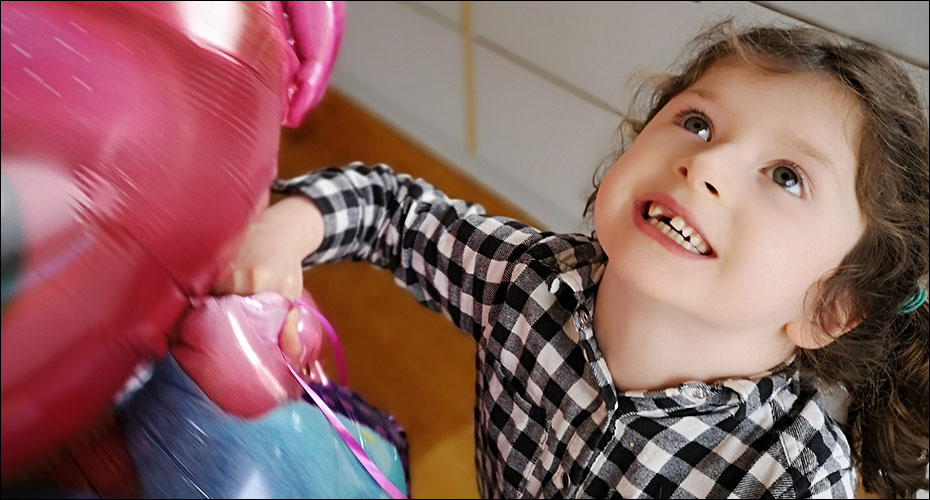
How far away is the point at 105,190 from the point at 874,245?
50 cm

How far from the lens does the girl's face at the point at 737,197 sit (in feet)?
1.69

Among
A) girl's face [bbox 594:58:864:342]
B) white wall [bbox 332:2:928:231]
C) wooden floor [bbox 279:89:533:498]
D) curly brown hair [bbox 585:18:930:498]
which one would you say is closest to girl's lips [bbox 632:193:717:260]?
girl's face [bbox 594:58:864:342]

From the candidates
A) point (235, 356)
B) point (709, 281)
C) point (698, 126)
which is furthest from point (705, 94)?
point (235, 356)

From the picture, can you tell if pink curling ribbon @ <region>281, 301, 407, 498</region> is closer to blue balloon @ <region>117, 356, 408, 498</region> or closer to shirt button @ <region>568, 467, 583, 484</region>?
blue balloon @ <region>117, 356, 408, 498</region>

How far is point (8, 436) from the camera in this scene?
28 centimetres

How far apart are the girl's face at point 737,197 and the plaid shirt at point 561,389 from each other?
9 cm

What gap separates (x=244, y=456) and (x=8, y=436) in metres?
0.09

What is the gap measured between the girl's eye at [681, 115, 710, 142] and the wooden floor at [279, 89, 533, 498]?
0.67m

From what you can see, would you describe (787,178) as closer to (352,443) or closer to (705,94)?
(705,94)

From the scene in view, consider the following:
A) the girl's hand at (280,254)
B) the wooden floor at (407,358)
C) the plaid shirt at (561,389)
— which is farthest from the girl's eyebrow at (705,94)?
the wooden floor at (407,358)

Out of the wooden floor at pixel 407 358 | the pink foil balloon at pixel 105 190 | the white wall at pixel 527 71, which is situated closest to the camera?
the pink foil balloon at pixel 105 190

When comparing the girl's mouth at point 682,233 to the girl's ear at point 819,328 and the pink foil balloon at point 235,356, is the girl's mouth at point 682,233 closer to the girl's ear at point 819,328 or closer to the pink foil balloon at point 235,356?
the girl's ear at point 819,328

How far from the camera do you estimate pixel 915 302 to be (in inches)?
23.5

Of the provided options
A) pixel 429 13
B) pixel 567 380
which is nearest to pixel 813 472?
pixel 567 380
